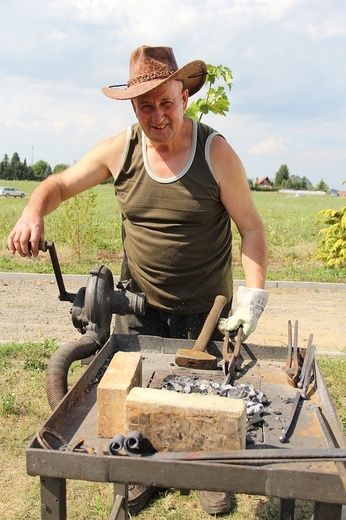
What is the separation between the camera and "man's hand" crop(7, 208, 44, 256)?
2.45 metres

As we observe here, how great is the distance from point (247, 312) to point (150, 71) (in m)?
1.24

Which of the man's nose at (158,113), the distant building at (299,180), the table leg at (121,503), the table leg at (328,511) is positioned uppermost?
the distant building at (299,180)

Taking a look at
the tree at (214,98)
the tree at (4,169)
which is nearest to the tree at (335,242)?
the tree at (214,98)

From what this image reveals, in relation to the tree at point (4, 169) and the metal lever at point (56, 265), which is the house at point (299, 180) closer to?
the tree at point (4, 169)

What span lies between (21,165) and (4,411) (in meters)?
82.9

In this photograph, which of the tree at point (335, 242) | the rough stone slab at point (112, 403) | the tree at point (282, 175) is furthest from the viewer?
the tree at point (282, 175)

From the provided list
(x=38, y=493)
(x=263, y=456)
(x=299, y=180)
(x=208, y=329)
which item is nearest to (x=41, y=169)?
(x=299, y=180)

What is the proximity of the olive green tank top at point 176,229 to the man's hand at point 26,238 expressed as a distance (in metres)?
0.59

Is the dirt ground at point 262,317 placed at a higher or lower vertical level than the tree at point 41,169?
lower

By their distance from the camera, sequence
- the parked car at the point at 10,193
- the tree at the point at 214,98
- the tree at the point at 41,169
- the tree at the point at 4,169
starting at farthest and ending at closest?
the tree at the point at 41,169
the tree at the point at 4,169
the parked car at the point at 10,193
the tree at the point at 214,98

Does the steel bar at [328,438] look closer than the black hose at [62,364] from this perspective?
Yes

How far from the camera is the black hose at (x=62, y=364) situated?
6.94ft

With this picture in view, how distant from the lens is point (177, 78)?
2.63m

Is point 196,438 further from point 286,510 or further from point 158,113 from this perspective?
point 158,113
